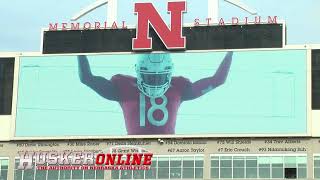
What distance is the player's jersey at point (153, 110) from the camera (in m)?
97.2

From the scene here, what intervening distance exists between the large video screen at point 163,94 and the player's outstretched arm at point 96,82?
0.36 feet

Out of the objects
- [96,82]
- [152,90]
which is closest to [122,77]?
[96,82]

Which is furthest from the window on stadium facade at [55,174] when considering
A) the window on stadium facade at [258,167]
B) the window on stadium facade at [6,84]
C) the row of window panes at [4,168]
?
the window on stadium facade at [258,167]

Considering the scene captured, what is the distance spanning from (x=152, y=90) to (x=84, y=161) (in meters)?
10.8

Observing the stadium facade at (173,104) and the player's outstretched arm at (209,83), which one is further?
the player's outstretched arm at (209,83)

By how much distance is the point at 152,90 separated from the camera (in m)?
98.2

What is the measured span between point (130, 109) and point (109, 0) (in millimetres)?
12905

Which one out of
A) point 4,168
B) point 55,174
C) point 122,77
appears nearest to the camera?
point 55,174

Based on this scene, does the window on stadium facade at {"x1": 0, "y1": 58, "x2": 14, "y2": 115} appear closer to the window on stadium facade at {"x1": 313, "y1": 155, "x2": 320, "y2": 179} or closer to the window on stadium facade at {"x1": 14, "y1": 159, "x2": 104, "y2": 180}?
the window on stadium facade at {"x1": 14, "y1": 159, "x2": 104, "y2": 180}

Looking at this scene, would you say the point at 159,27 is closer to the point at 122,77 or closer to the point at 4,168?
the point at 122,77

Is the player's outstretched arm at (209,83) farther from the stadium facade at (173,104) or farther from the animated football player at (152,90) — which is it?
the stadium facade at (173,104)

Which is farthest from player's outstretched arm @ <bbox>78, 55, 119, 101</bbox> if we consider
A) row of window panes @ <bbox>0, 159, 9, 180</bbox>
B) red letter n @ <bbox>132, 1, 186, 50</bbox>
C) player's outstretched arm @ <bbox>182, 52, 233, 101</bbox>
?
row of window panes @ <bbox>0, 159, 9, 180</bbox>

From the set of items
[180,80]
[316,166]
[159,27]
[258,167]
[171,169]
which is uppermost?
[159,27]

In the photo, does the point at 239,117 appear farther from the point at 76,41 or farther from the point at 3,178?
the point at 3,178
